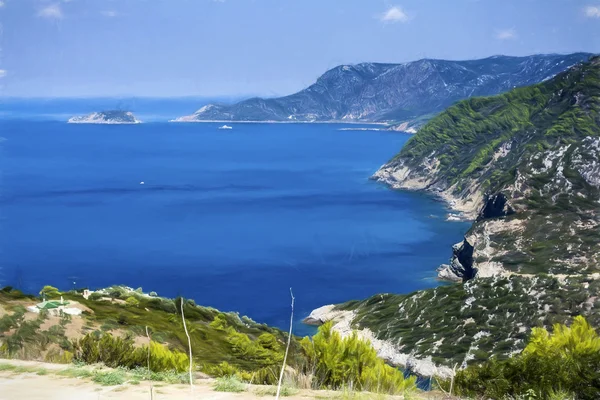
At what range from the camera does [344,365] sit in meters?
13.5

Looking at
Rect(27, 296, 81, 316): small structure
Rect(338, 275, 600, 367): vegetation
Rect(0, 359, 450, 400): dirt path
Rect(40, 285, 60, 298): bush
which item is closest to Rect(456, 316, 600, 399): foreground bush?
Rect(0, 359, 450, 400): dirt path

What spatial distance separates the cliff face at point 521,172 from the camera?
232ft

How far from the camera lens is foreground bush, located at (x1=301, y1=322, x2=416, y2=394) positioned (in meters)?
12.8

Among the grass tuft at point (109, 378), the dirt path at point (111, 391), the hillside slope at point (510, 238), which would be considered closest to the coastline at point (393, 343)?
the hillside slope at point (510, 238)

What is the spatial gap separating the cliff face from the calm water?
6.67m

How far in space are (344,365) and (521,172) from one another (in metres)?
79.7

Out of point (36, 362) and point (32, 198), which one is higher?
point (36, 362)

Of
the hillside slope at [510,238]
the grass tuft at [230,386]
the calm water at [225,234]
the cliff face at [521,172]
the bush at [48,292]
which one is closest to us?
the grass tuft at [230,386]

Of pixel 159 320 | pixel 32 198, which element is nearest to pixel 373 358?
pixel 159 320

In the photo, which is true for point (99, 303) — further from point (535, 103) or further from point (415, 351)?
point (535, 103)

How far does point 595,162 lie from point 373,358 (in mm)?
80349

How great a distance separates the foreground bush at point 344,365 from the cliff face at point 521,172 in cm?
5045

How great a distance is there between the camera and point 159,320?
1117 inches

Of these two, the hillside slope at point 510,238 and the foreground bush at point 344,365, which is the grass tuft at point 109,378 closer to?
the foreground bush at point 344,365
